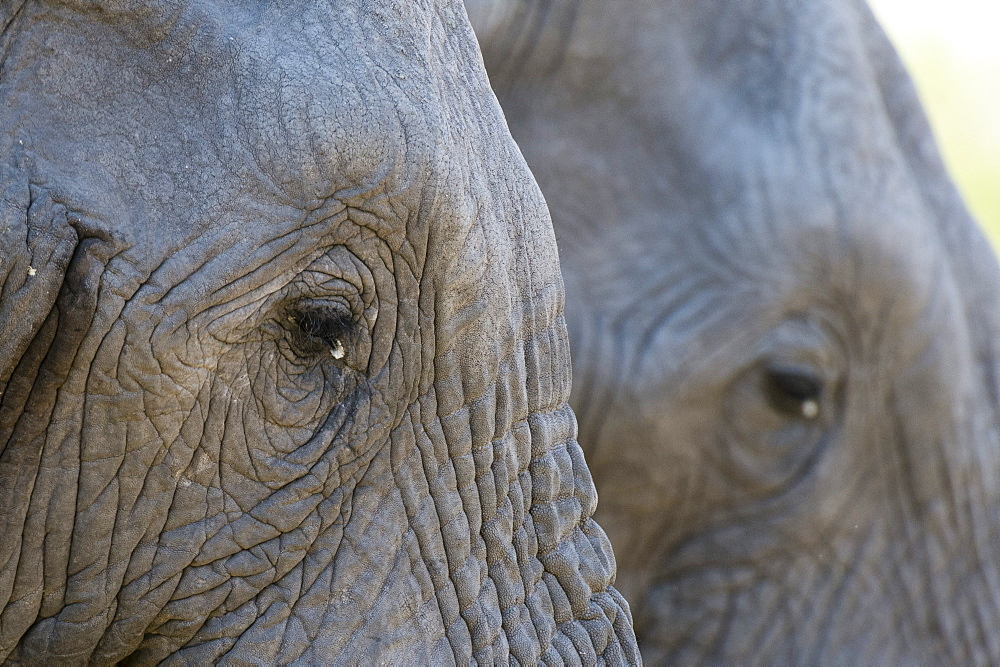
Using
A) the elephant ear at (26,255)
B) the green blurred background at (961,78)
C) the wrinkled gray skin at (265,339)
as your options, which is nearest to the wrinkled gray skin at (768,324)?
the wrinkled gray skin at (265,339)

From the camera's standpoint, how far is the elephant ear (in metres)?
1.00

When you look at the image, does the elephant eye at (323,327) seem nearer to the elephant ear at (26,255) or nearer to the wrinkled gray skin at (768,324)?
the elephant ear at (26,255)

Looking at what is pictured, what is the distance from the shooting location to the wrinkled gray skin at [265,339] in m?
1.02

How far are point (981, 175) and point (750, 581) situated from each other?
5.75 m

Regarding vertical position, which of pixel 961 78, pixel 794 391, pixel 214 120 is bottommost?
pixel 214 120

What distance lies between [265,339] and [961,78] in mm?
7660

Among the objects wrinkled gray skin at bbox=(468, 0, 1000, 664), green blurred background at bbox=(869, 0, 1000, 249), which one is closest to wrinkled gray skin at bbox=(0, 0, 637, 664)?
wrinkled gray skin at bbox=(468, 0, 1000, 664)

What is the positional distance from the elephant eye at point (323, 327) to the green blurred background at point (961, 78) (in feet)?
20.1

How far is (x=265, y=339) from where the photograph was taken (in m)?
1.08

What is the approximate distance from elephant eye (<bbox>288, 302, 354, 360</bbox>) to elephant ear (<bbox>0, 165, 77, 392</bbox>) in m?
0.17

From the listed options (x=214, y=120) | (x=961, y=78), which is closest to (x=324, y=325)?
(x=214, y=120)

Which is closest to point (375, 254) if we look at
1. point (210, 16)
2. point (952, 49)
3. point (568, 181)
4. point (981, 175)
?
point (210, 16)

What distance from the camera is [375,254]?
1.10 meters

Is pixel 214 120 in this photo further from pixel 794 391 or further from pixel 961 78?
pixel 961 78
